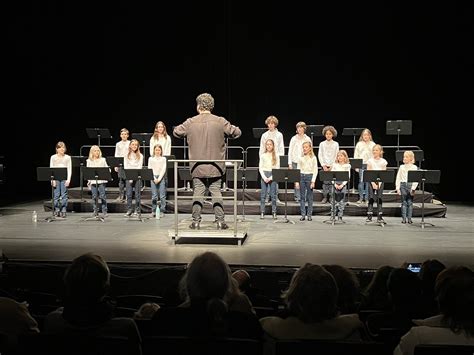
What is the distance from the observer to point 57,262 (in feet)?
21.0

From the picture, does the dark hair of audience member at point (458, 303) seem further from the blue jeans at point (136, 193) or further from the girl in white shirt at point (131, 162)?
the girl in white shirt at point (131, 162)

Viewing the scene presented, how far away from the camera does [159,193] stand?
11391mm

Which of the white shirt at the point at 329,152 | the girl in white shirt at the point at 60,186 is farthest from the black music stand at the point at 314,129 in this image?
the girl in white shirt at the point at 60,186

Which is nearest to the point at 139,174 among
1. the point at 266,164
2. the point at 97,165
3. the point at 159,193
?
the point at 97,165

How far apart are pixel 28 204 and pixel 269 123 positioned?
17.9ft

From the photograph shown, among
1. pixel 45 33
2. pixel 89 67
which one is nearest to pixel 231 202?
pixel 89 67

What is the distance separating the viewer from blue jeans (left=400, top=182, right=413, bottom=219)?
1015 centimetres

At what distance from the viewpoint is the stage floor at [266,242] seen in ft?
22.9

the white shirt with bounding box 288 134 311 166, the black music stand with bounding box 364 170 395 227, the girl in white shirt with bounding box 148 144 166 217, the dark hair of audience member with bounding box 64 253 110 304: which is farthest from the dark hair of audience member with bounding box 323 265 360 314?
the white shirt with bounding box 288 134 311 166

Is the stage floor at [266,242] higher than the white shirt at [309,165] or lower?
lower

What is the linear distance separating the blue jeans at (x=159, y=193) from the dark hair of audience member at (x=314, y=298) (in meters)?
8.24

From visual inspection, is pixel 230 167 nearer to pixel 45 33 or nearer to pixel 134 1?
pixel 134 1

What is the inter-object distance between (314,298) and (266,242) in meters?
5.37

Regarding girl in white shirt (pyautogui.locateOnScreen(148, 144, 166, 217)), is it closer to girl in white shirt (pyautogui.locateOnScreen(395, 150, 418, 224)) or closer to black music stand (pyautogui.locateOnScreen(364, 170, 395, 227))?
black music stand (pyautogui.locateOnScreen(364, 170, 395, 227))
